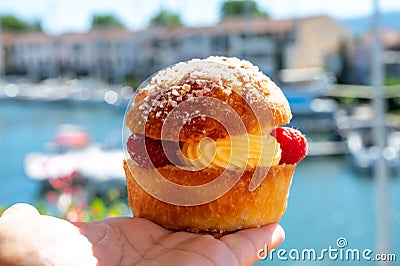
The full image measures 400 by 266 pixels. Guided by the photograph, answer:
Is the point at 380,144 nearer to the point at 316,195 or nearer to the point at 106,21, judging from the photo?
the point at 316,195

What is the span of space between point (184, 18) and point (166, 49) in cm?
202

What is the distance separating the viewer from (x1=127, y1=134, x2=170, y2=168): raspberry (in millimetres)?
652

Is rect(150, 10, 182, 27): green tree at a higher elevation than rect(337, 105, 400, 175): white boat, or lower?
higher

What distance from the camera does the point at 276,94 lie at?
0.68m

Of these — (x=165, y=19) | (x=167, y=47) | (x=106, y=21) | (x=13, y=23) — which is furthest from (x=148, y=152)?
(x=13, y=23)

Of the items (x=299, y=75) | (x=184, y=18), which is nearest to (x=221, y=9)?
(x=184, y=18)

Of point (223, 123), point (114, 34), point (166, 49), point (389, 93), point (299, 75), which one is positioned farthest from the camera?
point (114, 34)

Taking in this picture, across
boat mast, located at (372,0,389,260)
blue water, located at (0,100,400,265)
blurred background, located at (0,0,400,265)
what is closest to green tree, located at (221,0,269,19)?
blurred background, located at (0,0,400,265)

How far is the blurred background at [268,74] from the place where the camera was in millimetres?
4562

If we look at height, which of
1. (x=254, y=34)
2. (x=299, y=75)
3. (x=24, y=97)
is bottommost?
(x=24, y=97)

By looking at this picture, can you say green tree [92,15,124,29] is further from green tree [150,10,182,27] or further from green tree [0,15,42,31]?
green tree [150,10,182,27]

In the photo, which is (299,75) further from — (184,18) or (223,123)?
(223,123)

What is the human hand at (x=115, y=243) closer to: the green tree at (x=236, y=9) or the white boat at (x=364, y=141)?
the white boat at (x=364, y=141)

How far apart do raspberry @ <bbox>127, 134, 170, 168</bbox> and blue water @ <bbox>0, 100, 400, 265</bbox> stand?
1948 mm
